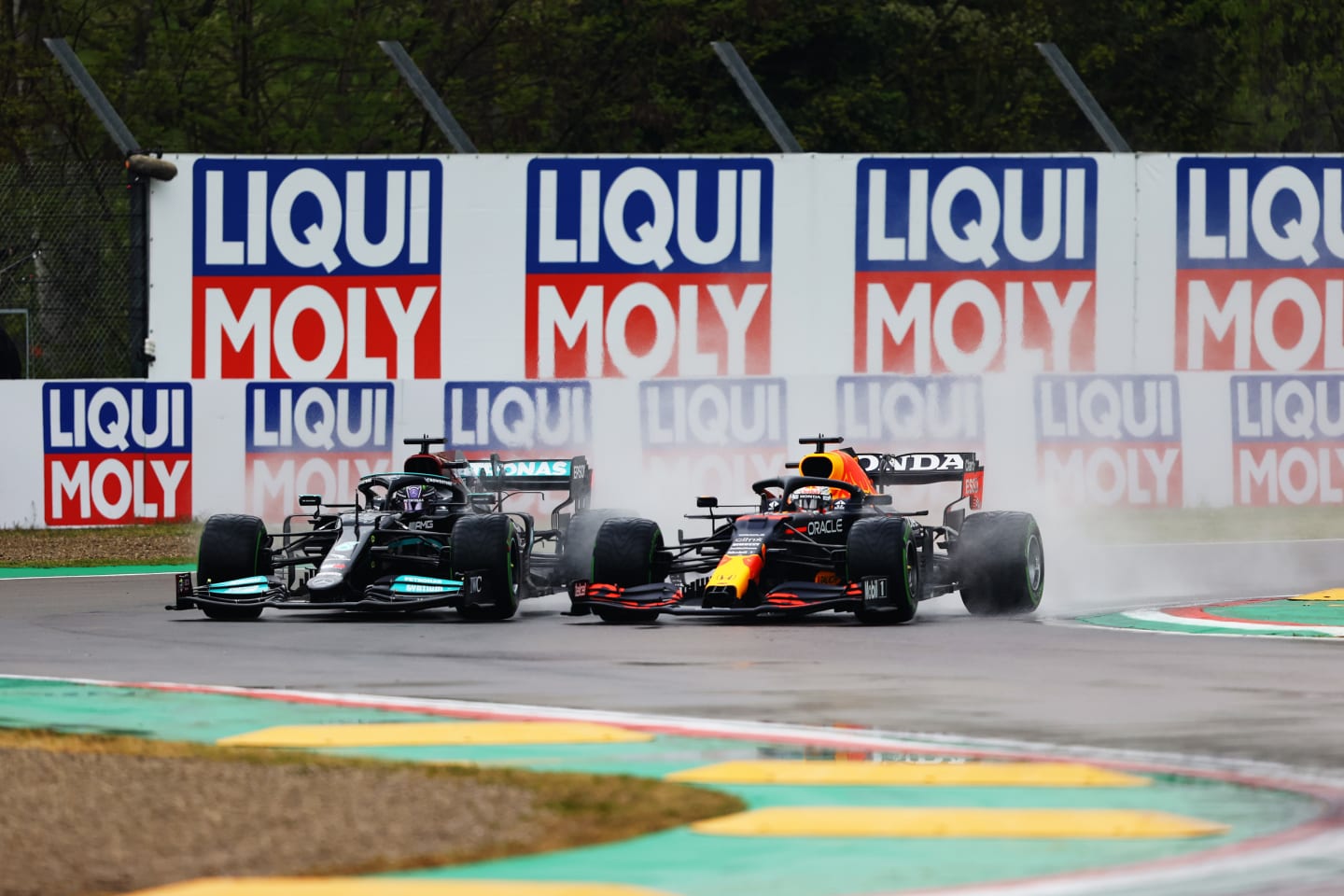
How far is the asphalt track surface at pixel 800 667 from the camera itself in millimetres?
9781

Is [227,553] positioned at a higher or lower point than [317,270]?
lower

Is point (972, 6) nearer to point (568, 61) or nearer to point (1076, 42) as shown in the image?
point (1076, 42)

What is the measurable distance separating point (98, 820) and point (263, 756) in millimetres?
1640

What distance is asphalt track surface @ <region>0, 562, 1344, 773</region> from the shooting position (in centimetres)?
978

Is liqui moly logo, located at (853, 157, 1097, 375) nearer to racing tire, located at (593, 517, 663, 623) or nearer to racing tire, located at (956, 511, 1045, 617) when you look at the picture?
racing tire, located at (956, 511, 1045, 617)

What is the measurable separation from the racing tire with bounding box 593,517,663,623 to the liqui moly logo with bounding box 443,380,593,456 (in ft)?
27.1

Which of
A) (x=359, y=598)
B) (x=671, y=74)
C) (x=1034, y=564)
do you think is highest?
(x=671, y=74)

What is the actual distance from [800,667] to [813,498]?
396cm

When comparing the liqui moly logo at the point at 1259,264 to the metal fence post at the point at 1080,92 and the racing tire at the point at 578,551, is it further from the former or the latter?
the racing tire at the point at 578,551

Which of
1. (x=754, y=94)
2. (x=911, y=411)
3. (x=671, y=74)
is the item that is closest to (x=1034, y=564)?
(x=911, y=411)

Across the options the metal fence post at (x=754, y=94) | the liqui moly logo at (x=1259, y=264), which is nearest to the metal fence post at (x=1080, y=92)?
the liqui moly logo at (x=1259, y=264)

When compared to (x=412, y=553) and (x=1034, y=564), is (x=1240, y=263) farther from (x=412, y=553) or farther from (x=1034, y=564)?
(x=412, y=553)

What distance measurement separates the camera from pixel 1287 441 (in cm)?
2456

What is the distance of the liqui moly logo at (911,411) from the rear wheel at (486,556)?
29.6ft
